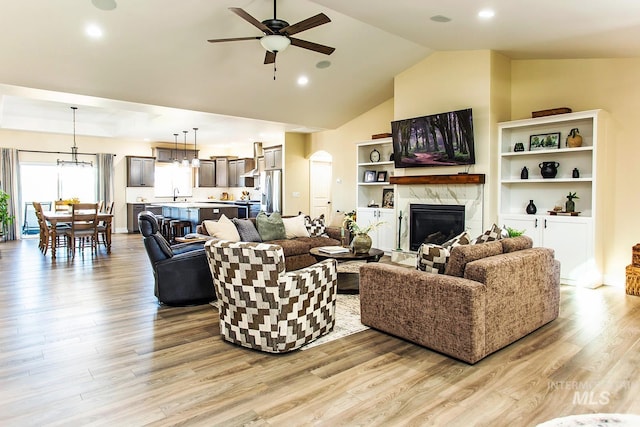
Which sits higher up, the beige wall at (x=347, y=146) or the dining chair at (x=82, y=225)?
the beige wall at (x=347, y=146)

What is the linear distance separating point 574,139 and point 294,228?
416cm

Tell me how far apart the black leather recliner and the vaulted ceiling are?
244cm

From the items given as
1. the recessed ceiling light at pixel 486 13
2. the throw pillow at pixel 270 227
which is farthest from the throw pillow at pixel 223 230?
the recessed ceiling light at pixel 486 13

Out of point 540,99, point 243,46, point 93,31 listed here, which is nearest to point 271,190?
point 243,46

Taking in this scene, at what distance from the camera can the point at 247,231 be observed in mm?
5891

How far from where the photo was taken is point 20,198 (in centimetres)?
1044

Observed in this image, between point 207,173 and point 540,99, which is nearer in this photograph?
point 540,99

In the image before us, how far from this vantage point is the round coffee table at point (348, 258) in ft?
15.2

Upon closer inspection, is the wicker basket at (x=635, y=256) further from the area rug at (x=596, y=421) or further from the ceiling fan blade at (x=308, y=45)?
the ceiling fan blade at (x=308, y=45)

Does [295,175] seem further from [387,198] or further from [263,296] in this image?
[263,296]

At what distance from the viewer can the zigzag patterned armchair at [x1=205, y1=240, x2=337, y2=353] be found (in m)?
3.08

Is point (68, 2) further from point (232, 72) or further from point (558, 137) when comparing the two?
point (558, 137)

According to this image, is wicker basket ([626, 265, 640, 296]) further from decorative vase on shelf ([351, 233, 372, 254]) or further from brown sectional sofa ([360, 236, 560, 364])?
decorative vase on shelf ([351, 233, 372, 254])

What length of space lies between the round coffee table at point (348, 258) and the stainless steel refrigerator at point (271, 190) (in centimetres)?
500
